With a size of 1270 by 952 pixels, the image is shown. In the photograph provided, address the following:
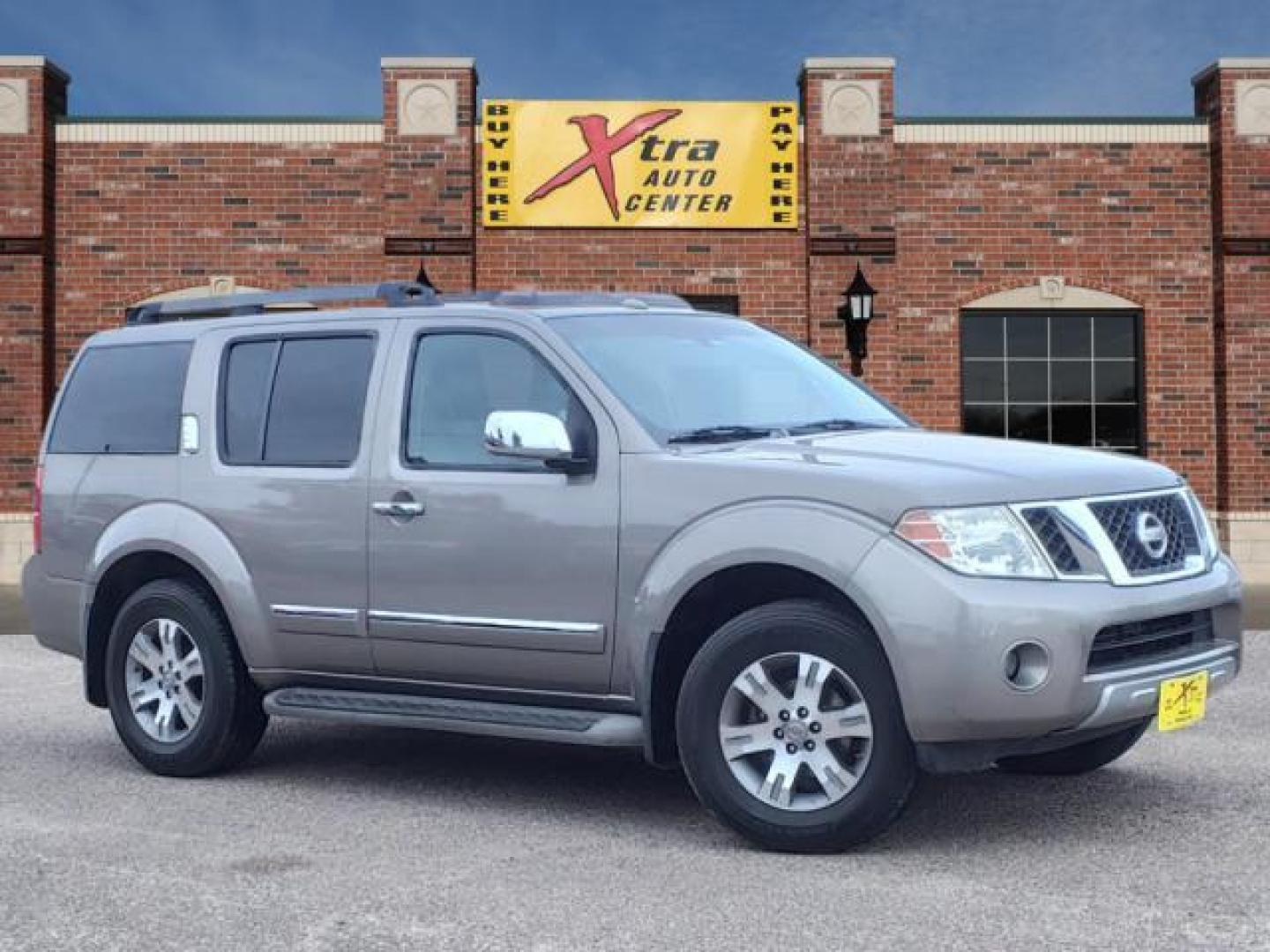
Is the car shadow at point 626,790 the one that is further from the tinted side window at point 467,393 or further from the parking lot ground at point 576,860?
the tinted side window at point 467,393

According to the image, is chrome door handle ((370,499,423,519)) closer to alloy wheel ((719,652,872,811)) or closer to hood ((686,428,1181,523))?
hood ((686,428,1181,523))

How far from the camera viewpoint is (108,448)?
309 inches

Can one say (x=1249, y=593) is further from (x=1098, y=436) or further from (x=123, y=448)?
(x=123, y=448)

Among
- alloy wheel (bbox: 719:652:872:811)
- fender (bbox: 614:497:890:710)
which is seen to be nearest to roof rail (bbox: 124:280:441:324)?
fender (bbox: 614:497:890:710)

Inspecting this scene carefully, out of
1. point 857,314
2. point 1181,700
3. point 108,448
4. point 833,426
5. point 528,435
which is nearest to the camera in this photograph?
point 1181,700

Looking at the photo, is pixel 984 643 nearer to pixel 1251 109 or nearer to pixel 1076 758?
pixel 1076 758

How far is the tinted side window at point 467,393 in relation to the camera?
656 cm

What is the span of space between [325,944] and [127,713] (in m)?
3.23

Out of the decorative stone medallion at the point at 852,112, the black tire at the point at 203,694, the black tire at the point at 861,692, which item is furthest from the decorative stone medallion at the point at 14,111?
the black tire at the point at 861,692

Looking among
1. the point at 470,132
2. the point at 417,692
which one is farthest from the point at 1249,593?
the point at 417,692

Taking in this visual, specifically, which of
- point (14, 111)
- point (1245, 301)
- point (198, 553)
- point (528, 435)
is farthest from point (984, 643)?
point (14, 111)

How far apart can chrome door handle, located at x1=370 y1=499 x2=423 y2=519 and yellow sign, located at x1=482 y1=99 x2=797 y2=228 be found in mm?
13809

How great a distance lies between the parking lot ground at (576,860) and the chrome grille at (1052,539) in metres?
0.96

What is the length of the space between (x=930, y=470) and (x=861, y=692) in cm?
75
